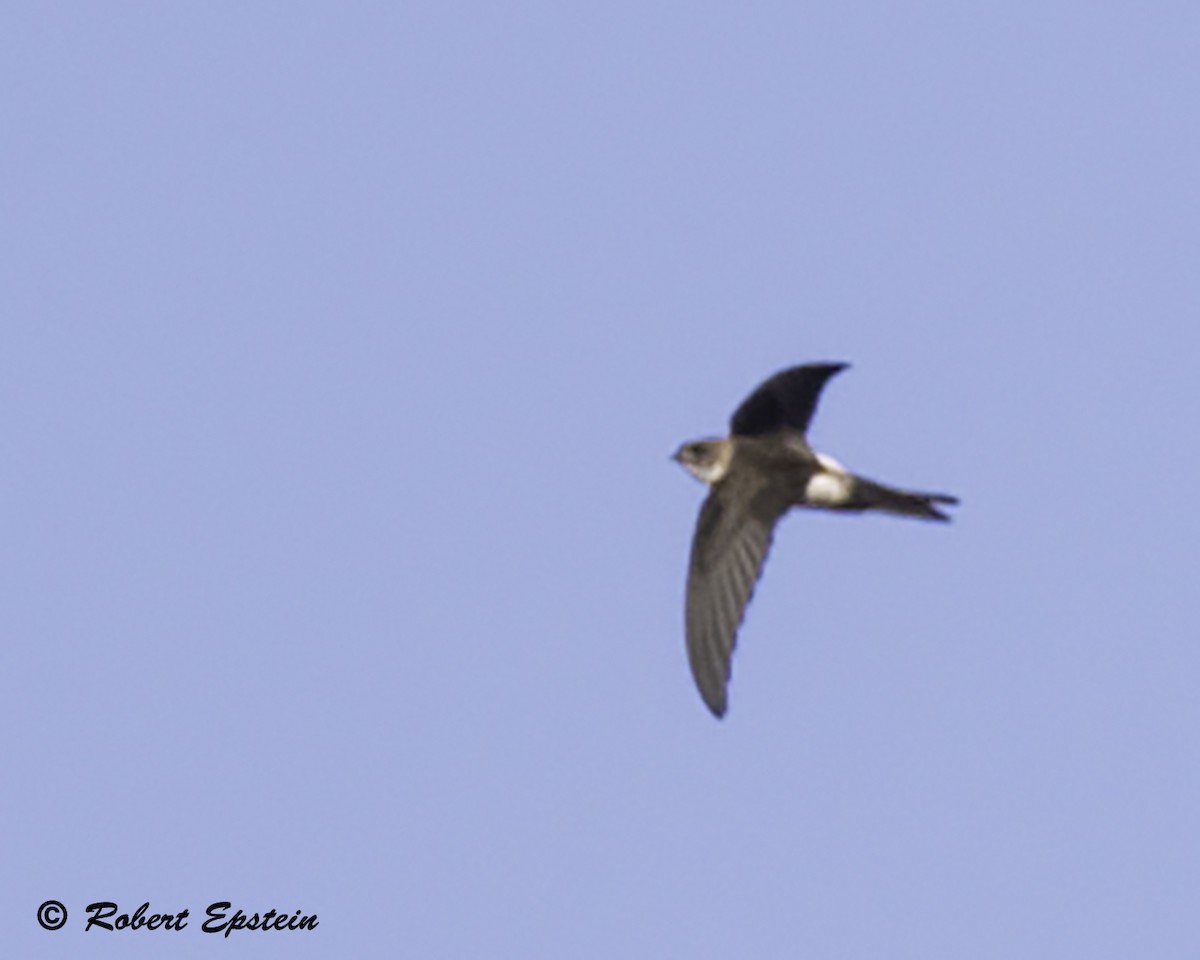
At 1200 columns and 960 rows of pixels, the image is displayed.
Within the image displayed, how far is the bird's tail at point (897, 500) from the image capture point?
253 inches

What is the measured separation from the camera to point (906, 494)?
648 cm

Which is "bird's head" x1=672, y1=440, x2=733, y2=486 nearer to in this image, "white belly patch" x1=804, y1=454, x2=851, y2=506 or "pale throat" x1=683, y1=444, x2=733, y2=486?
"pale throat" x1=683, y1=444, x2=733, y2=486

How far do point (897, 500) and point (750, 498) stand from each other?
606 mm

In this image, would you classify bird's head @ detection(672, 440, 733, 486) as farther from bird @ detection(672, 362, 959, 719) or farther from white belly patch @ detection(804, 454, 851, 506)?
white belly patch @ detection(804, 454, 851, 506)

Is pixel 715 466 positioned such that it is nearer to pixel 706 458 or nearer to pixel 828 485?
pixel 706 458

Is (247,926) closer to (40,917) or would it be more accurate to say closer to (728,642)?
(40,917)

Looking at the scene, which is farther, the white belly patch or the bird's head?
the bird's head

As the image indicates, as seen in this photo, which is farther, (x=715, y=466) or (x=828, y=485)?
(x=715, y=466)

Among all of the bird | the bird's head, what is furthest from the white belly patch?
the bird's head

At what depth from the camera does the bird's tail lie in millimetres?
6414

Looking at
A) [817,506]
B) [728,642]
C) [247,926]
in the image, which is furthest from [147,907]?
[817,506]

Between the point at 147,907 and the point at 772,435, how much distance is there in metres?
3.04

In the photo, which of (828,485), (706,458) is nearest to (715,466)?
(706,458)

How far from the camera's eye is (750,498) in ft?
22.7
